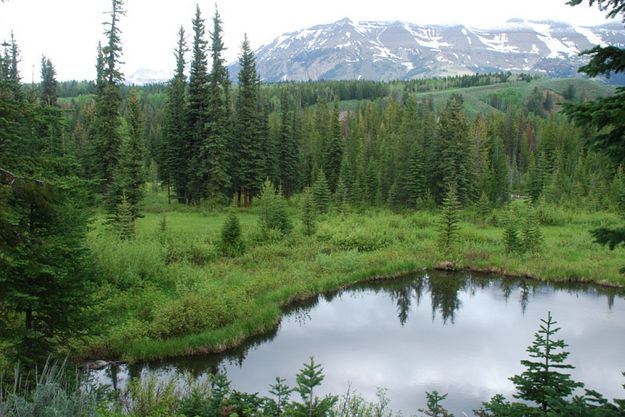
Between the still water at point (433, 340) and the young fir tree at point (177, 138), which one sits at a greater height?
the young fir tree at point (177, 138)

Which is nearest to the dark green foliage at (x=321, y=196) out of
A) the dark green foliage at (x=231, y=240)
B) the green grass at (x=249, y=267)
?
the green grass at (x=249, y=267)

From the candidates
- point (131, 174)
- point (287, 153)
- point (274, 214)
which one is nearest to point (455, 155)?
point (287, 153)

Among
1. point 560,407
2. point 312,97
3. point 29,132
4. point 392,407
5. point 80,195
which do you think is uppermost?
point 312,97

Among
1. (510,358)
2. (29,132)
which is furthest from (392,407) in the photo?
(29,132)

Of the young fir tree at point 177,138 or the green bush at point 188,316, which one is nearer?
the green bush at point 188,316

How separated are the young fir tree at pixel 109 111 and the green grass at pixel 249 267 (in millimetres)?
5939

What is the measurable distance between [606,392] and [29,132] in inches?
734

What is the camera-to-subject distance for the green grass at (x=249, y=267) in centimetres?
1923

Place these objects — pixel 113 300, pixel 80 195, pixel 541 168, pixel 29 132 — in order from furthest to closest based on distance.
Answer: pixel 541 168 → pixel 113 300 → pixel 80 195 → pixel 29 132

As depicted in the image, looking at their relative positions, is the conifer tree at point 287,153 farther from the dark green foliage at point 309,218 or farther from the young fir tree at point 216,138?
the dark green foliage at point 309,218

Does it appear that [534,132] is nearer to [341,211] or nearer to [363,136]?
[363,136]

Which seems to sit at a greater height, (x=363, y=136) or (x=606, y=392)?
(x=363, y=136)

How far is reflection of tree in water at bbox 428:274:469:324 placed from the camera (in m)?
25.3

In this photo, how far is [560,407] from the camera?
7199mm
